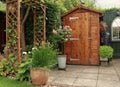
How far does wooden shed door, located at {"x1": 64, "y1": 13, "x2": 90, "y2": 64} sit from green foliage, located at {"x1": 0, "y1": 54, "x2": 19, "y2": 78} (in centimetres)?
362

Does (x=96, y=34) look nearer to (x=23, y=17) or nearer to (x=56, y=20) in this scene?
(x=56, y=20)

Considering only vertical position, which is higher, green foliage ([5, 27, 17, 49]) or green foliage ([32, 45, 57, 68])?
green foliage ([5, 27, 17, 49])

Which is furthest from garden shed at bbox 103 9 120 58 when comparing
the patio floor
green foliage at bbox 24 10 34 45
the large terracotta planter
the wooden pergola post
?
the large terracotta planter

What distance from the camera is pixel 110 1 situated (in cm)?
1828

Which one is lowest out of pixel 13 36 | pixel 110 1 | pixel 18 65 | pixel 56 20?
pixel 18 65

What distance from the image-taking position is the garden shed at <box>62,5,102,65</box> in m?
10.2

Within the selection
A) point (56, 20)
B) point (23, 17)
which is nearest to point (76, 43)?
point (56, 20)

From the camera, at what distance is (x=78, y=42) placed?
10328 mm

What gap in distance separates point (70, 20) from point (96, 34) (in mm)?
1310

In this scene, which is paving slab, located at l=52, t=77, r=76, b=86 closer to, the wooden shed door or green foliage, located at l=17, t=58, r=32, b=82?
green foliage, located at l=17, t=58, r=32, b=82

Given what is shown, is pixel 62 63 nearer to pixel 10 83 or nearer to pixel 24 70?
pixel 24 70

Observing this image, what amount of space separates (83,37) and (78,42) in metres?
0.31

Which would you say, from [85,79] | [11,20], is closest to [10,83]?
[11,20]

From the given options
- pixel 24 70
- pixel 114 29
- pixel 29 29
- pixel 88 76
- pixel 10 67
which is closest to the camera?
pixel 24 70
